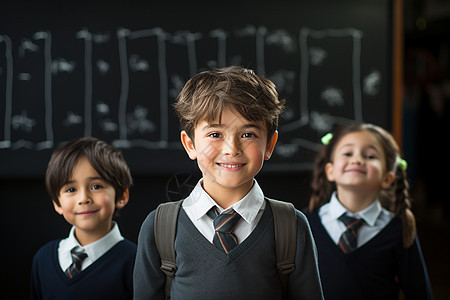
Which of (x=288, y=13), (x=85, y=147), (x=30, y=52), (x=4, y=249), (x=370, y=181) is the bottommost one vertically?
(x=4, y=249)

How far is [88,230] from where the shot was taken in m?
1.25

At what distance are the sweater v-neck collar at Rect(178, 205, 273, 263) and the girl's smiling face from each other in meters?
0.46

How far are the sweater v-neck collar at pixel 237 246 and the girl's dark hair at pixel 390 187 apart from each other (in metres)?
0.55

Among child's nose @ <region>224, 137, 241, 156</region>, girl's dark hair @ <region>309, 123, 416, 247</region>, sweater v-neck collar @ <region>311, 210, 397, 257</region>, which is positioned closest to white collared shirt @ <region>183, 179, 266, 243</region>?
child's nose @ <region>224, 137, 241, 156</region>

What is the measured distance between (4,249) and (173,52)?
4.07ft

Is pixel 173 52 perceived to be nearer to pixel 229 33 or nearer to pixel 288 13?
pixel 229 33

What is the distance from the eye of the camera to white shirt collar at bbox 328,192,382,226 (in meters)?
1.38

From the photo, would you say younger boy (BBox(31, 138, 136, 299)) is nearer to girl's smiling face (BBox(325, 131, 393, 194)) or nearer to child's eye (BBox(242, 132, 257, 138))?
child's eye (BBox(242, 132, 257, 138))

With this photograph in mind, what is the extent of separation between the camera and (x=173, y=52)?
2.33m

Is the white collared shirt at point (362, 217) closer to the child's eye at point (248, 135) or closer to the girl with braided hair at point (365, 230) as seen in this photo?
the girl with braided hair at point (365, 230)

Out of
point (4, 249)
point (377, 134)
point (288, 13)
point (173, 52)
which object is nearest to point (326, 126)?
point (288, 13)

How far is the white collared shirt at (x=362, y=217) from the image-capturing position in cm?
136

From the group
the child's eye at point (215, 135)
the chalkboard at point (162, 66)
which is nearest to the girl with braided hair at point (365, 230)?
the child's eye at point (215, 135)

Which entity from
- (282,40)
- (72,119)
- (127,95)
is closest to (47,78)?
(72,119)
